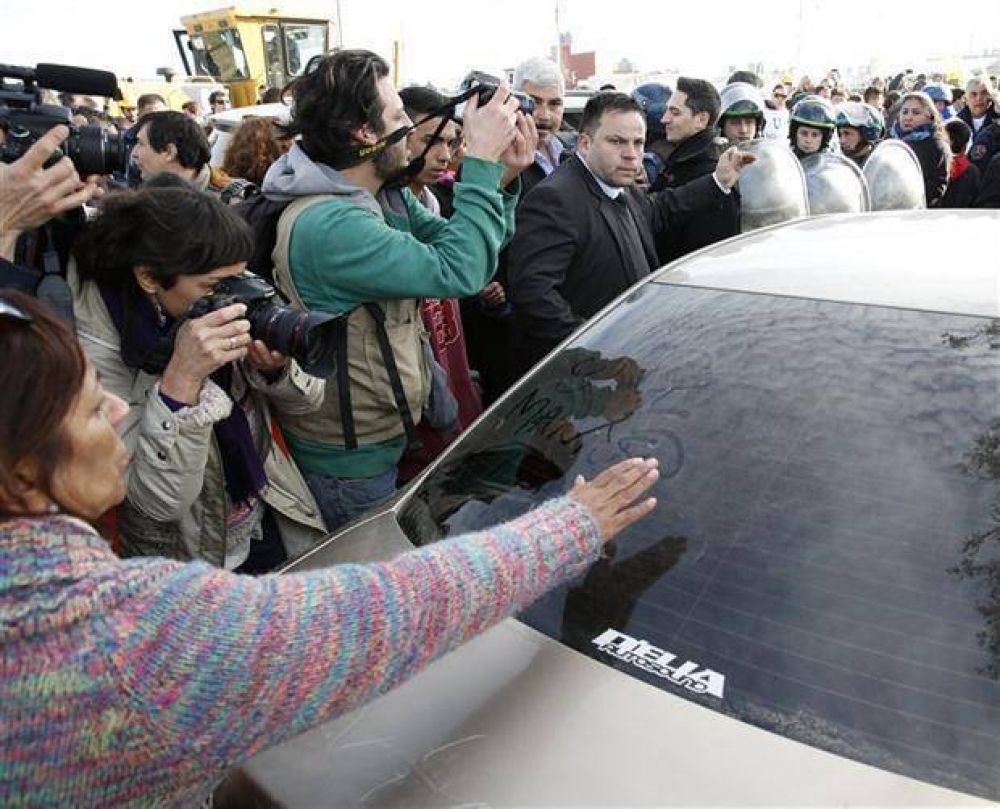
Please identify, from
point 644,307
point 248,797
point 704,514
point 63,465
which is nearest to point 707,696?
point 704,514

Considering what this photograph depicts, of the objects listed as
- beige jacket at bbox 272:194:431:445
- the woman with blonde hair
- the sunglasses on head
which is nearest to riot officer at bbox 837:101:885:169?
the woman with blonde hair

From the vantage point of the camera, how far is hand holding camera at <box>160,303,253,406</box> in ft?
5.99

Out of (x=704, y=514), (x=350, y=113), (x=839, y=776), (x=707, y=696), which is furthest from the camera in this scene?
(x=350, y=113)

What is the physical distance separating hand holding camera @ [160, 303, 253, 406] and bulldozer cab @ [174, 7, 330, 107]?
18252 millimetres

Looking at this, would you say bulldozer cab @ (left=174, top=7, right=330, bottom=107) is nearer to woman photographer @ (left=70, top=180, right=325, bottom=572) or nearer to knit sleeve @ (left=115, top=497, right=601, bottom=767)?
woman photographer @ (left=70, top=180, right=325, bottom=572)

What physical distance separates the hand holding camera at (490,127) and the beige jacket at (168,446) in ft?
2.31

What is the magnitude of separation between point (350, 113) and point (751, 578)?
5.20ft

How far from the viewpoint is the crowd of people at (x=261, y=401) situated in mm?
960

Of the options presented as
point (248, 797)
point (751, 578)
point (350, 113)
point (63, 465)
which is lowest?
point (248, 797)

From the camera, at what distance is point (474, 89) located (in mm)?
2256

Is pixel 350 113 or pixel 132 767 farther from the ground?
pixel 350 113

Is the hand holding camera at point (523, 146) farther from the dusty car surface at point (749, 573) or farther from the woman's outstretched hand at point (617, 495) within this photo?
the woman's outstretched hand at point (617, 495)

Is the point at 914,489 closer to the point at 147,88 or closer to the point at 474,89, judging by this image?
the point at 474,89

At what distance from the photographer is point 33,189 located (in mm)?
1787
